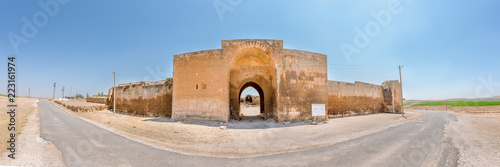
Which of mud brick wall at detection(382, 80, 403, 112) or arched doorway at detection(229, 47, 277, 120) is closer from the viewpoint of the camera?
arched doorway at detection(229, 47, 277, 120)

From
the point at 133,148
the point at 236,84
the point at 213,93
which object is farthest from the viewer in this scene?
the point at 236,84

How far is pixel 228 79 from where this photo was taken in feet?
40.4

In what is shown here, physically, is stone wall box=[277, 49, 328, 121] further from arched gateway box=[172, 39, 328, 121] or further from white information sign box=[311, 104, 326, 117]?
white information sign box=[311, 104, 326, 117]

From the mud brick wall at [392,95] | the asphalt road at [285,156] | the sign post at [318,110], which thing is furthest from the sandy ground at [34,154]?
the mud brick wall at [392,95]

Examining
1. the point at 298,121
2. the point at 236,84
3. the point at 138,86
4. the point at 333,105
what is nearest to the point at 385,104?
the point at 333,105

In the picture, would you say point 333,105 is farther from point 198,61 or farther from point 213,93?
point 198,61

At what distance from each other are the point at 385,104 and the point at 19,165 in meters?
27.0

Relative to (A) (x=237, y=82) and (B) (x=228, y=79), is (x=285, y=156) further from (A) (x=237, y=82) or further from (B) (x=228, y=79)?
(A) (x=237, y=82)

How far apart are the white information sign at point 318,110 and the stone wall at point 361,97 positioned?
317 cm

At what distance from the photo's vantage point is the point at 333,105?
1586cm

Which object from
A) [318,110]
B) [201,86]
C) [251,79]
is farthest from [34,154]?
[318,110]

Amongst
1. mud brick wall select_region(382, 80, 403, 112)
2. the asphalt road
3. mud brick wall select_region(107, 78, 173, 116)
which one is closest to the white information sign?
the asphalt road

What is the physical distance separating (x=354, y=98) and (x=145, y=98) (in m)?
20.0

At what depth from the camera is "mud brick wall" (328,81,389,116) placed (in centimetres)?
1594
